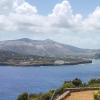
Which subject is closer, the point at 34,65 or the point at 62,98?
the point at 62,98

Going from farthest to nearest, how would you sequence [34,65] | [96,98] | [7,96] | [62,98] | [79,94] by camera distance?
[34,65]
[7,96]
[79,94]
[62,98]
[96,98]

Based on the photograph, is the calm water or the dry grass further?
the calm water

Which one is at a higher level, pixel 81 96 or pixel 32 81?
pixel 81 96

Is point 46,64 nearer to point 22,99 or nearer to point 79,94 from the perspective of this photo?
point 22,99

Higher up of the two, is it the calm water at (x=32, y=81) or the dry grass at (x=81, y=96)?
the dry grass at (x=81, y=96)

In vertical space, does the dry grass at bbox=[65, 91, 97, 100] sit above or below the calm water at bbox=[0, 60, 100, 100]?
above

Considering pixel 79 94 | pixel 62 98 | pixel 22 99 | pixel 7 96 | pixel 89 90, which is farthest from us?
pixel 7 96

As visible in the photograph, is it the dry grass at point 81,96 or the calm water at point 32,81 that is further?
the calm water at point 32,81

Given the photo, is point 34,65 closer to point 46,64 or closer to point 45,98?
point 46,64

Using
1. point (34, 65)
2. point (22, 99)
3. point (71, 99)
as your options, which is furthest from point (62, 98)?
point (34, 65)

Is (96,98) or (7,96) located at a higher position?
(96,98)

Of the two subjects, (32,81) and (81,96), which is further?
(32,81)
